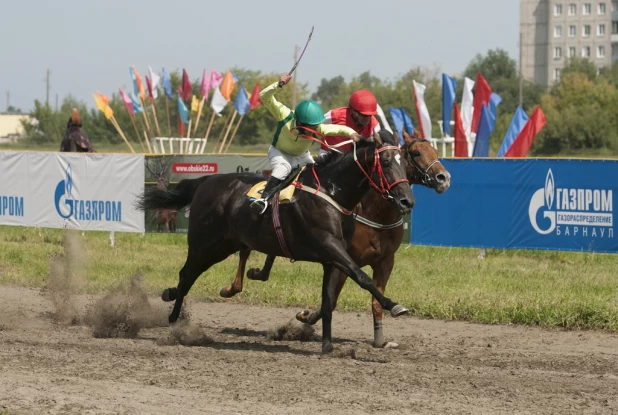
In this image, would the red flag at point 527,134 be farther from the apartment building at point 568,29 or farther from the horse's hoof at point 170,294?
the apartment building at point 568,29

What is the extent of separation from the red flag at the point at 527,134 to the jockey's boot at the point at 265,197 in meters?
17.4

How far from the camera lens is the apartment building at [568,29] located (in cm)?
13400

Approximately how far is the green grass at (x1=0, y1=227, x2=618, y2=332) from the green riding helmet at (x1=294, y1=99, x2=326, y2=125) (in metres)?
3.55

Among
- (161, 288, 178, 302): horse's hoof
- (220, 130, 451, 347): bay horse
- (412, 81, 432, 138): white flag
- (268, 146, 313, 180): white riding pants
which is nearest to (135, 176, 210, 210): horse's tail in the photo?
(161, 288, 178, 302): horse's hoof

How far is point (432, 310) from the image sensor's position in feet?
38.8

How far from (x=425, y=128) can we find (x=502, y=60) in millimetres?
94604

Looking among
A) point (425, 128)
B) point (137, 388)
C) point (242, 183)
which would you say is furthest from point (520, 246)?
point (425, 128)

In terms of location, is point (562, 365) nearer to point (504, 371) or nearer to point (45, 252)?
A: point (504, 371)

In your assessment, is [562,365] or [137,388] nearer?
[137,388]

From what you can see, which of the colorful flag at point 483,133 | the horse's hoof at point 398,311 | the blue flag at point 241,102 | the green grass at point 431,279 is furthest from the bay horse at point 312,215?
the blue flag at point 241,102

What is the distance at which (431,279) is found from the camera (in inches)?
557

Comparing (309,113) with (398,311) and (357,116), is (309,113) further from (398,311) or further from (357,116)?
(398,311)

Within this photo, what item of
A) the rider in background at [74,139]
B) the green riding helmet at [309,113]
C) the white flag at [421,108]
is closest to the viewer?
the green riding helmet at [309,113]

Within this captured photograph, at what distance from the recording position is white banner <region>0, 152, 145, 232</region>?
1838 centimetres
